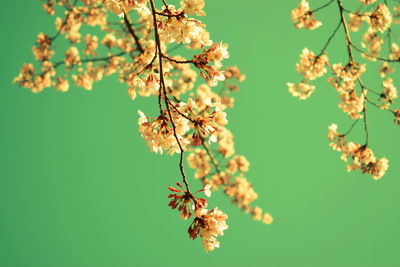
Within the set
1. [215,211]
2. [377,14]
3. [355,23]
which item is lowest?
[215,211]

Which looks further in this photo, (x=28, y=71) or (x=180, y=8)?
(x=28, y=71)

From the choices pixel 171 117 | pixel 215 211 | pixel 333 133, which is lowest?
pixel 215 211

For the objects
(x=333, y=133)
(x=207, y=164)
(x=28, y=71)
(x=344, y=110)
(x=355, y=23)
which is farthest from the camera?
(x=207, y=164)

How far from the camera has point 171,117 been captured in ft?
6.51

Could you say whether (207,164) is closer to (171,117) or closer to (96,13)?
(96,13)

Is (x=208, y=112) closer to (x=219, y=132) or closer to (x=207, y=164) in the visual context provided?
(x=219, y=132)

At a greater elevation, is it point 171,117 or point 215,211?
point 171,117

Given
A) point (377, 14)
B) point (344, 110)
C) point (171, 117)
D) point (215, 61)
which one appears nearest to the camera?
point (171, 117)

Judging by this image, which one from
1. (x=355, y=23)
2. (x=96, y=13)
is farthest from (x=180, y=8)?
(x=355, y=23)

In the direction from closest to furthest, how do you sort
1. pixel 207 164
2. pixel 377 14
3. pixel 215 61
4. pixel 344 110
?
pixel 215 61, pixel 377 14, pixel 344 110, pixel 207 164

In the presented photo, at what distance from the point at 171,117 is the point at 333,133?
15.6 feet

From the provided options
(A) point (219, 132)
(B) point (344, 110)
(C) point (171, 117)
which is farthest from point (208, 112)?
(B) point (344, 110)

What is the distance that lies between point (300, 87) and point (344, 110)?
1.07m

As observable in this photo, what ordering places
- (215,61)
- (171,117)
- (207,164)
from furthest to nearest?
(207,164) → (215,61) → (171,117)
